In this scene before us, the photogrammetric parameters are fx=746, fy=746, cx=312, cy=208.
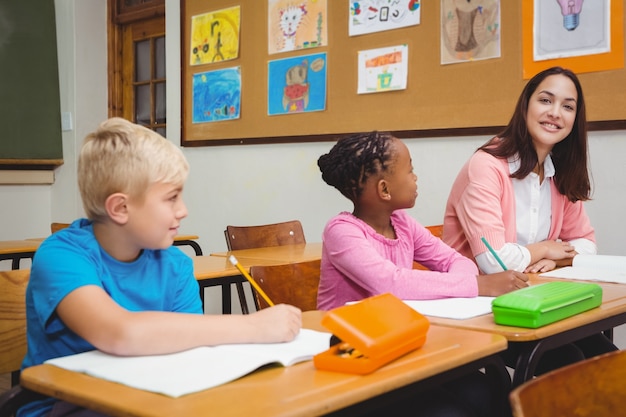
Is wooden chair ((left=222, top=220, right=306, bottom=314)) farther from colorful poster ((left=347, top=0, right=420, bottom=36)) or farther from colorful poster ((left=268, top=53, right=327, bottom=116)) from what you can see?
colorful poster ((left=347, top=0, right=420, bottom=36))

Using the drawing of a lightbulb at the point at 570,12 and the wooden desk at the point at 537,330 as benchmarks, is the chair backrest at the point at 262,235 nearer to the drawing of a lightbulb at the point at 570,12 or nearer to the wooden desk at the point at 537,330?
the drawing of a lightbulb at the point at 570,12

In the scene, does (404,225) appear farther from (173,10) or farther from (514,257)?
(173,10)

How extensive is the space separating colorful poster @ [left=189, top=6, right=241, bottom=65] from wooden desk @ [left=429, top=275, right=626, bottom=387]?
3.21 metres

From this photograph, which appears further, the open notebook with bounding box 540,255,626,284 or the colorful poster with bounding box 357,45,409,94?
the colorful poster with bounding box 357,45,409,94

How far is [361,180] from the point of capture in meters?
1.85

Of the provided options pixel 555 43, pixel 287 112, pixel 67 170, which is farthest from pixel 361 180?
pixel 67 170

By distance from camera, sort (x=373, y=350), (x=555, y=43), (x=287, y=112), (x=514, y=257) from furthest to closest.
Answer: (x=287, y=112)
(x=555, y=43)
(x=514, y=257)
(x=373, y=350)

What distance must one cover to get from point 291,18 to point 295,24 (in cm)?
5

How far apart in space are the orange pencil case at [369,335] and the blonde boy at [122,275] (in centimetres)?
15

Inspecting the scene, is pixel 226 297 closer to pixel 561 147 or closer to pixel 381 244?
pixel 381 244

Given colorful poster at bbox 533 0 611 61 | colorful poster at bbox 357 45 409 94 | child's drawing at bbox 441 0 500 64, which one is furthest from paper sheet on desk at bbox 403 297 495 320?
colorful poster at bbox 357 45 409 94

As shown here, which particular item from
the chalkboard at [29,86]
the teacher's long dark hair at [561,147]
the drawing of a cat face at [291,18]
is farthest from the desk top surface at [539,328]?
the chalkboard at [29,86]

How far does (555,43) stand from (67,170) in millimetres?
3642

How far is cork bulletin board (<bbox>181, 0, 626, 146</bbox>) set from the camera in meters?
3.22
